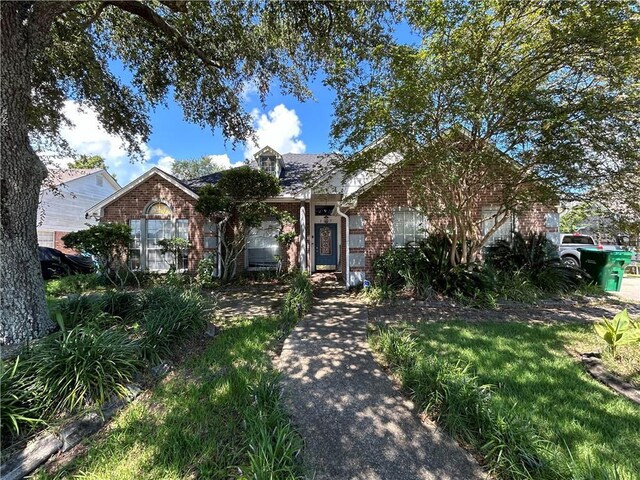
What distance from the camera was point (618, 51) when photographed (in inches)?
193

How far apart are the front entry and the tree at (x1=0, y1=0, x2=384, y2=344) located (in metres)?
4.92

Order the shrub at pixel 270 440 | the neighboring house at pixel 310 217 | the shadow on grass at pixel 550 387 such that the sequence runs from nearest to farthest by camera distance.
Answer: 1. the shrub at pixel 270 440
2. the shadow on grass at pixel 550 387
3. the neighboring house at pixel 310 217

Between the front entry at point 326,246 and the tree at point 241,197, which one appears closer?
the tree at point 241,197

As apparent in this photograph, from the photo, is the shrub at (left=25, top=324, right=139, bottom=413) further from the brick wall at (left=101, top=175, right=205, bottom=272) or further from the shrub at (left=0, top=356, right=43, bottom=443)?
the brick wall at (left=101, top=175, right=205, bottom=272)

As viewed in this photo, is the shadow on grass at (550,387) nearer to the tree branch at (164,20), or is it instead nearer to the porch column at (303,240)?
the porch column at (303,240)

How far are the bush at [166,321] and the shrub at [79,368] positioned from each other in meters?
0.36

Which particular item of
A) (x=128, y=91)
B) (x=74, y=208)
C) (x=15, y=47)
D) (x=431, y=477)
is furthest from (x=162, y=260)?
(x=74, y=208)

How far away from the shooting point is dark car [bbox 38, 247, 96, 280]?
1108 centimetres

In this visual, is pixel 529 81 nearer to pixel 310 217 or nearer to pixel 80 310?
pixel 310 217

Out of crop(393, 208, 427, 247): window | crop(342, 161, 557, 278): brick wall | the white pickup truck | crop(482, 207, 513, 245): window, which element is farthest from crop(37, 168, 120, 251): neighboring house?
the white pickup truck

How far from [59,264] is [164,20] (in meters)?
9.53

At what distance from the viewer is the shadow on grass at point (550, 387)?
2.43 metres

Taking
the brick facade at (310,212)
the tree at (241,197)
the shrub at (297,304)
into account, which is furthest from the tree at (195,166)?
the shrub at (297,304)

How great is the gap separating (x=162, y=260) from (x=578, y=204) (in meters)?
13.4
